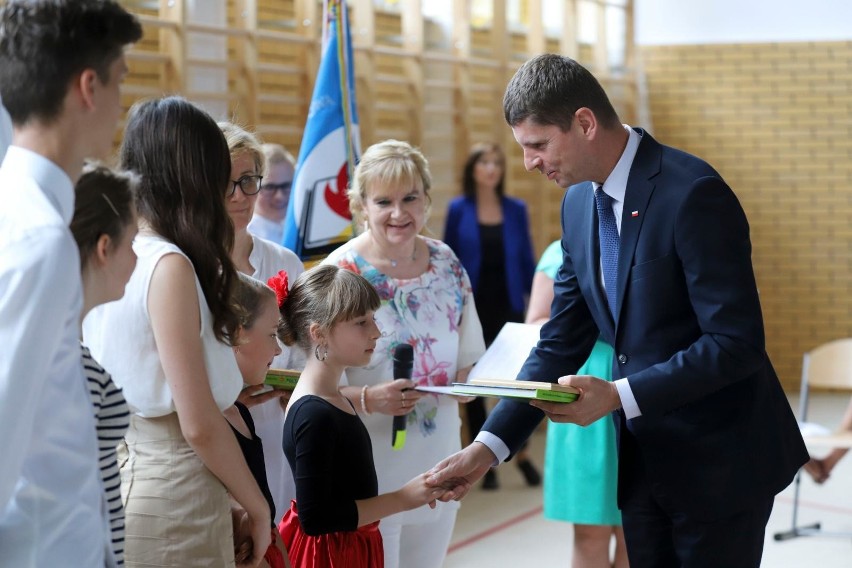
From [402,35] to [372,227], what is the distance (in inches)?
166

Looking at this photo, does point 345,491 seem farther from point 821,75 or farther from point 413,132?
point 821,75

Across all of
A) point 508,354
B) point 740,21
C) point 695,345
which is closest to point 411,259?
point 508,354

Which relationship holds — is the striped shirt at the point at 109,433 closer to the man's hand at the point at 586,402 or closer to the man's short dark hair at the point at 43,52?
the man's short dark hair at the point at 43,52

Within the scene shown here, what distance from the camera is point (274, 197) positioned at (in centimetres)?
423

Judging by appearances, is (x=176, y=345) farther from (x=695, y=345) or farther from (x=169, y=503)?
(x=695, y=345)

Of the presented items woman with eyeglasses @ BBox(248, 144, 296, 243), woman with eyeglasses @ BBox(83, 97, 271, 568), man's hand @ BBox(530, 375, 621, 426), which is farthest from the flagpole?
woman with eyeglasses @ BBox(83, 97, 271, 568)

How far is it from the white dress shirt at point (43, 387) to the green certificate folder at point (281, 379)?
103 cm

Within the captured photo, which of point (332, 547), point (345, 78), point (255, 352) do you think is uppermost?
point (345, 78)

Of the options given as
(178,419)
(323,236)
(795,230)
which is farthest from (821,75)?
(178,419)

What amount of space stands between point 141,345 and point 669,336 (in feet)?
3.50

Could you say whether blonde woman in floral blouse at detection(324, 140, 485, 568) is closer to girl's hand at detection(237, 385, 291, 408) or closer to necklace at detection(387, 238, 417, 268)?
necklace at detection(387, 238, 417, 268)

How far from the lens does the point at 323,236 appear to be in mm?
3834

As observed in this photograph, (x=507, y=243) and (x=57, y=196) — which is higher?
(x=57, y=196)

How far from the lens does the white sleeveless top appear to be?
1784 mm
